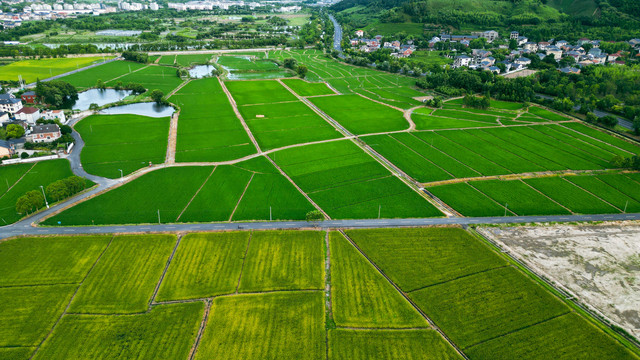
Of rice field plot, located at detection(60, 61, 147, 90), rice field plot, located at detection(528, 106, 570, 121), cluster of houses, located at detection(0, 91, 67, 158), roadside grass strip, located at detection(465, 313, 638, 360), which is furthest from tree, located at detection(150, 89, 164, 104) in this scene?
roadside grass strip, located at detection(465, 313, 638, 360)

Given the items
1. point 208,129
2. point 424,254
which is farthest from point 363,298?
point 208,129

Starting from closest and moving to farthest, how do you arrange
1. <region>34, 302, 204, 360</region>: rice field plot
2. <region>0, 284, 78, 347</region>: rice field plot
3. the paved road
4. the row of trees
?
<region>34, 302, 204, 360</region>: rice field plot, <region>0, 284, 78, 347</region>: rice field plot, the paved road, the row of trees

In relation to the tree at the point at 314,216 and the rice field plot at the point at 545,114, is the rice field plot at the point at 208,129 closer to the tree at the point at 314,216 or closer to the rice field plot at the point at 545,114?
the tree at the point at 314,216

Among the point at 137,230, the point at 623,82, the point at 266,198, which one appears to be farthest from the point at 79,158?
the point at 623,82

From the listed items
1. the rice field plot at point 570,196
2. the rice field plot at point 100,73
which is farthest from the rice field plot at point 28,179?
the rice field plot at point 570,196

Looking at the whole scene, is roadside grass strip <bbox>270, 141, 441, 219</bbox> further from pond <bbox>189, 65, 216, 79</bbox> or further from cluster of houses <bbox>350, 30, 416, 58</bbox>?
cluster of houses <bbox>350, 30, 416, 58</bbox>

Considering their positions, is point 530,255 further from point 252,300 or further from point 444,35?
point 444,35

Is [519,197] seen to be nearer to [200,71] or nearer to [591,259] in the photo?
[591,259]
